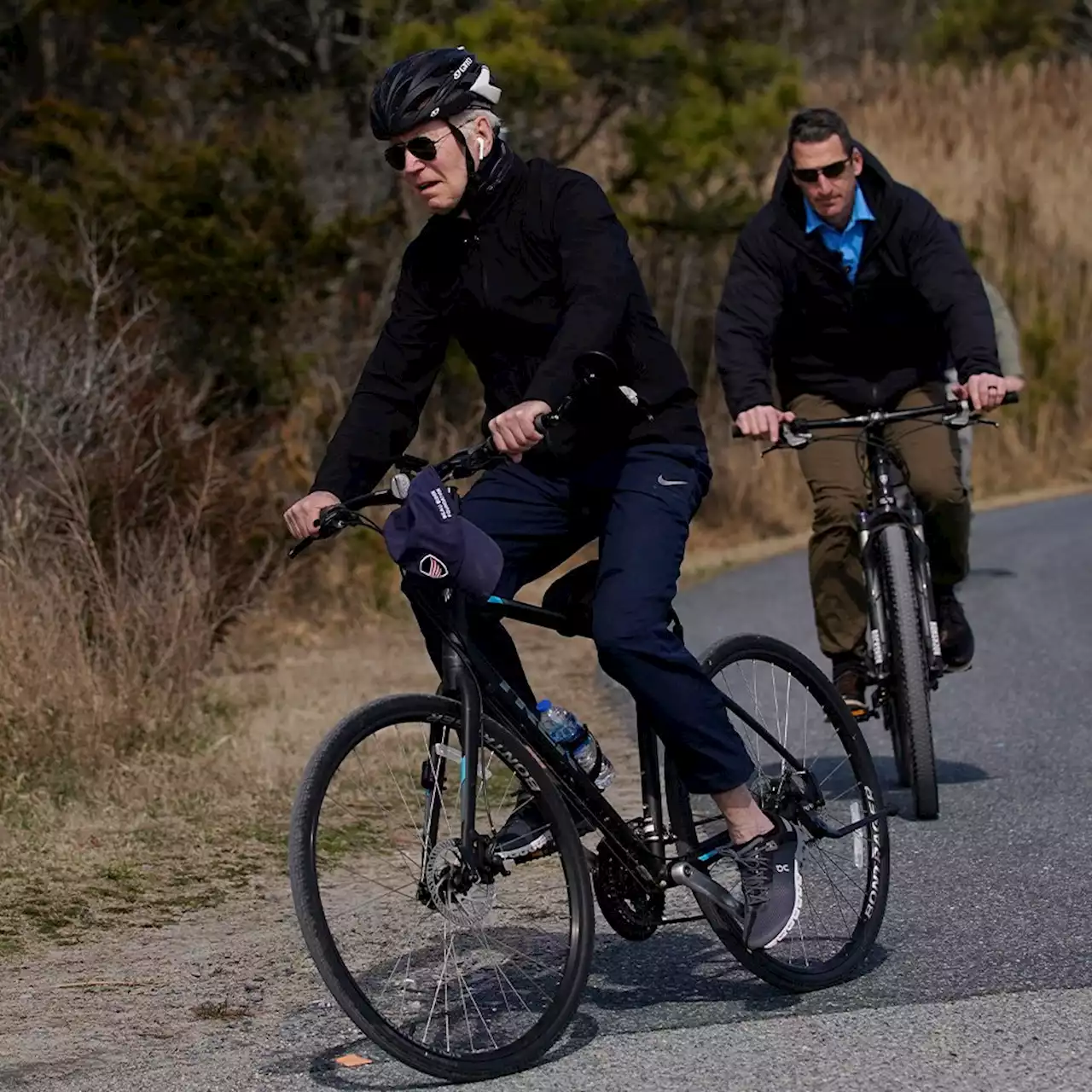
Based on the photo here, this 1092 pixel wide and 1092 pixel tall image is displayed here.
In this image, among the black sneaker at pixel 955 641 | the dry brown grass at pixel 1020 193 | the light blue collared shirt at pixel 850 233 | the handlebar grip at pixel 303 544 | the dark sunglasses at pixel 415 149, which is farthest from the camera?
the dry brown grass at pixel 1020 193

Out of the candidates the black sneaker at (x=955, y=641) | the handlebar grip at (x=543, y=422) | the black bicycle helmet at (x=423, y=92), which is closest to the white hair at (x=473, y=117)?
the black bicycle helmet at (x=423, y=92)

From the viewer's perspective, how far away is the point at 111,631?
8953 millimetres

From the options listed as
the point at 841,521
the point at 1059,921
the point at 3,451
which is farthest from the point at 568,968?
the point at 3,451

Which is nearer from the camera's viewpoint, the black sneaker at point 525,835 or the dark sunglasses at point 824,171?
the black sneaker at point 525,835

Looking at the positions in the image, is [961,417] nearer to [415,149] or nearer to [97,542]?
[415,149]

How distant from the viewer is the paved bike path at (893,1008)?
15.1 feet

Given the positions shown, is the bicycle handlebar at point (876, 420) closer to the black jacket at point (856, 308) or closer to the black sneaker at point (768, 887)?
the black jacket at point (856, 308)

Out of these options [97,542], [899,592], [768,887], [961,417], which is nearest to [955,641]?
[899,592]

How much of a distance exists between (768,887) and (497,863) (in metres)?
0.73

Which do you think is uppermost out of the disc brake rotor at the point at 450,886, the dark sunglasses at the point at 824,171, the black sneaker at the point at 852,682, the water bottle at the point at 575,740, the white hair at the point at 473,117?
the white hair at the point at 473,117

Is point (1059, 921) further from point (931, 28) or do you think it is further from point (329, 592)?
point (931, 28)

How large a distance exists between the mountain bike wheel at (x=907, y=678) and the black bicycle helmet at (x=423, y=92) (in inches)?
109

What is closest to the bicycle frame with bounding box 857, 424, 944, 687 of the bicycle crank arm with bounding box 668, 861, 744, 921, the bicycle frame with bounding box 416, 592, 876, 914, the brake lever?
the brake lever

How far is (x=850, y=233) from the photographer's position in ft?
24.6
